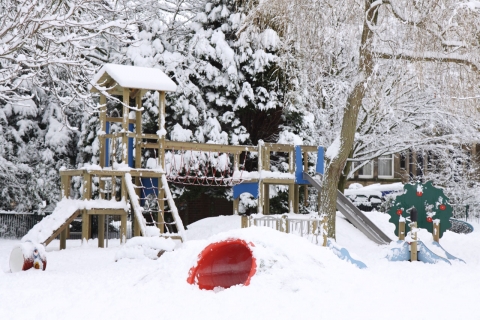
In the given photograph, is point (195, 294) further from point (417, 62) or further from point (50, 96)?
point (50, 96)

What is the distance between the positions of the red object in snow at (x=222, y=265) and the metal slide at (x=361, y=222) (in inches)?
305

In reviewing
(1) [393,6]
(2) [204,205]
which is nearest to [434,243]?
(1) [393,6]

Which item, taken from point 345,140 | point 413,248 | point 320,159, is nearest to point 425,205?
point 413,248

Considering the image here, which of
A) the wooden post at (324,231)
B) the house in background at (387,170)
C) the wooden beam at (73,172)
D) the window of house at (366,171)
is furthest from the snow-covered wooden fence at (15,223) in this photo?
the window of house at (366,171)

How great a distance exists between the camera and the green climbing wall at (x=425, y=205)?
1461cm

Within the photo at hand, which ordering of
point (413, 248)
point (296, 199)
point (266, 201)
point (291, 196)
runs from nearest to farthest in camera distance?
point (413, 248) → point (291, 196) → point (266, 201) → point (296, 199)

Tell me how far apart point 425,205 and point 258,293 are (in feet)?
29.5

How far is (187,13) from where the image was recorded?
2192 cm

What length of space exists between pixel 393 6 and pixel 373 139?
9.50 metres

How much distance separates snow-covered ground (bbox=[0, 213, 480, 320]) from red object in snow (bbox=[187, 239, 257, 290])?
13cm

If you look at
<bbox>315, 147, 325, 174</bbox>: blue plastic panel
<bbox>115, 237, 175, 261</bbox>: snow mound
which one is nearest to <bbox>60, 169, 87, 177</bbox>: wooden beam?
<bbox>115, 237, 175, 261</bbox>: snow mound

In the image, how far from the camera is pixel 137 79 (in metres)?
14.5

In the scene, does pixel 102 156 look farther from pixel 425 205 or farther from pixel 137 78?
pixel 425 205

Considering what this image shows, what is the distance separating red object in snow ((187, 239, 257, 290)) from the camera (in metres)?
7.95
